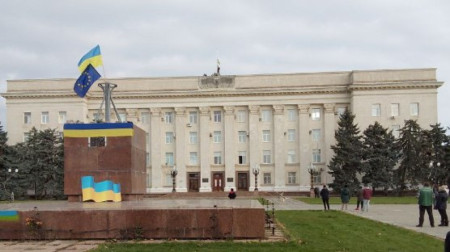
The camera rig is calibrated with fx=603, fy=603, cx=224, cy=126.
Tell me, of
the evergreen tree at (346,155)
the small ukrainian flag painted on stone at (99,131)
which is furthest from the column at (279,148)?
the small ukrainian flag painted on stone at (99,131)

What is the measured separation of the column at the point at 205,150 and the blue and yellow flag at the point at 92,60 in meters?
44.7

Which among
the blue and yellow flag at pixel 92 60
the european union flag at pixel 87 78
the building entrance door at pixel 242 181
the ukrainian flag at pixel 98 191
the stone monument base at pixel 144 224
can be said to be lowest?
the building entrance door at pixel 242 181

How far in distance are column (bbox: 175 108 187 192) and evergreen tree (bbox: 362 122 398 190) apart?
60.4 ft

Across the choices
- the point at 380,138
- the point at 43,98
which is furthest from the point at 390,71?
the point at 43,98

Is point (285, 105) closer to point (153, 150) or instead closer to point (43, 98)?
point (153, 150)

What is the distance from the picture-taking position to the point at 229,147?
2463 inches

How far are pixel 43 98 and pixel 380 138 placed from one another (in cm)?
3465

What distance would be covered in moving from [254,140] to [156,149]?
10366 millimetres

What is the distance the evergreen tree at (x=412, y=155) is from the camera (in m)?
54.5

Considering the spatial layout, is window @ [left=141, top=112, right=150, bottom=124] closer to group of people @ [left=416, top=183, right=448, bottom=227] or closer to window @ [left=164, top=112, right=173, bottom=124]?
window @ [left=164, top=112, right=173, bottom=124]

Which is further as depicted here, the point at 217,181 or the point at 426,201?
the point at 217,181

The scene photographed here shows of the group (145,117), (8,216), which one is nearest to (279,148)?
(145,117)

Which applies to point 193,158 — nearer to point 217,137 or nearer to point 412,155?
point 217,137

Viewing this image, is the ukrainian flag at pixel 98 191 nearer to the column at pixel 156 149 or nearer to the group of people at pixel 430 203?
the group of people at pixel 430 203
